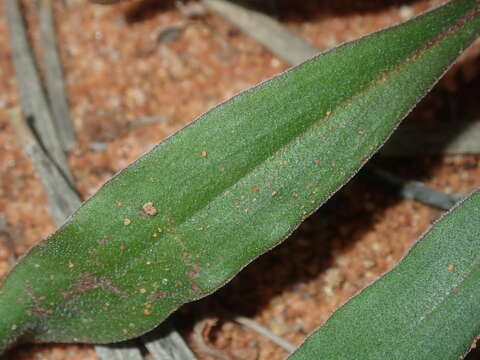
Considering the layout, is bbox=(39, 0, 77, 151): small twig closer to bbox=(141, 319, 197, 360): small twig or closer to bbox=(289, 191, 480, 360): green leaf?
bbox=(141, 319, 197, 360): small twig

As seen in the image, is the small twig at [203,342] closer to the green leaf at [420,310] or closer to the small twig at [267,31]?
the green leaf at [420,310]

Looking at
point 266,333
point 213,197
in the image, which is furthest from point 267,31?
point 266,333

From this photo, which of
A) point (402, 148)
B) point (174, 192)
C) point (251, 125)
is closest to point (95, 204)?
point (174, 192)

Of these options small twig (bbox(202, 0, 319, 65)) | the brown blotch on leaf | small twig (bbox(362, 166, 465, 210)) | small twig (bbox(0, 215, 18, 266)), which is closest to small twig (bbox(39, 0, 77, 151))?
small twig (bbox(0, 215, 18, 266))

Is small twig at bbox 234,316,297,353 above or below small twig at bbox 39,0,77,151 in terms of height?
below

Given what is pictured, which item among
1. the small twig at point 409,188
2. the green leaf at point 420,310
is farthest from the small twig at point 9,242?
the small twig at point 409,188

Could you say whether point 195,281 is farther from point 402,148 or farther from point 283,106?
point 402,148
